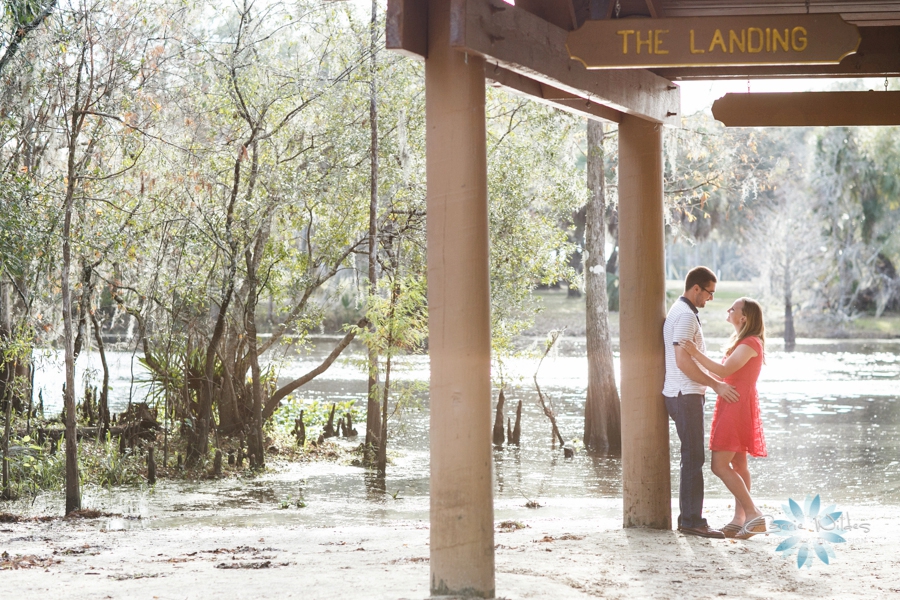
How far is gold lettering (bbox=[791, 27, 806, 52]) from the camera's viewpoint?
4.69m

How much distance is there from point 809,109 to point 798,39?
1718 millimetres

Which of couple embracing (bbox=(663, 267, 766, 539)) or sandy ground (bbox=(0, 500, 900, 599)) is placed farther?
couple embracing (bbox=(663, 267, 766, 539))

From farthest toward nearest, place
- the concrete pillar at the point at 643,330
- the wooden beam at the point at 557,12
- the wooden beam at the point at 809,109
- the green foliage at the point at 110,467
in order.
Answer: the green foliage at the point at 110,467
the concrete pillar at the point at 643,330
the wooden beam at the point at 809,109
the wooden beam at the point at 557,12

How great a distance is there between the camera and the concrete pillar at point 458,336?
14.6 feet

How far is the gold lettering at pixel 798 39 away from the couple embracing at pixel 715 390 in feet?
6.21

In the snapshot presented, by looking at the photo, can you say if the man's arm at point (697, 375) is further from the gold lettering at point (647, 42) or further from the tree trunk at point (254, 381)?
the tree trunk at point (254, 381)

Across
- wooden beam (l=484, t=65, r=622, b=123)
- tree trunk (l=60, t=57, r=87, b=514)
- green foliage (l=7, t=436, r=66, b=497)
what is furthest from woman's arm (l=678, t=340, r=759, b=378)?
green foliage (l=7, t=436, r=66, b=497)

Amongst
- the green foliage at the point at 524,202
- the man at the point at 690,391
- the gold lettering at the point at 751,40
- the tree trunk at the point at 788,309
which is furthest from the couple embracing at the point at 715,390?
the tree trunk at the point at 788,309

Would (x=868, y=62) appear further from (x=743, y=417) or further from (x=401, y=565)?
(x=401, y=565)

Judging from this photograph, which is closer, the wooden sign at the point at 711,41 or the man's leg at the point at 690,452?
the wooden sign at the point at 711,41

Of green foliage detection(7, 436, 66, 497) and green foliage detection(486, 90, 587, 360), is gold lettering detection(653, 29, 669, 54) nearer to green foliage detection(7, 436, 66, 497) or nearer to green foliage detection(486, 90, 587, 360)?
green foliage detection(7, 436, 66, 497)

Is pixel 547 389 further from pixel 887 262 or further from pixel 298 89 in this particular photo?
pixel 887 262

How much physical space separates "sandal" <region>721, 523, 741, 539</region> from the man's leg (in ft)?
0.61

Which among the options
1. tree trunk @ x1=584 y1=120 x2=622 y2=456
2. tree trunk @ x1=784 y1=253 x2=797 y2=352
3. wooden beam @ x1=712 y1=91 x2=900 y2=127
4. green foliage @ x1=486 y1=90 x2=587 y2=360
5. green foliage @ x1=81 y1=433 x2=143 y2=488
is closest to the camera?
wooden beam @ x1=712 y1=91 x2=900 y2=127
